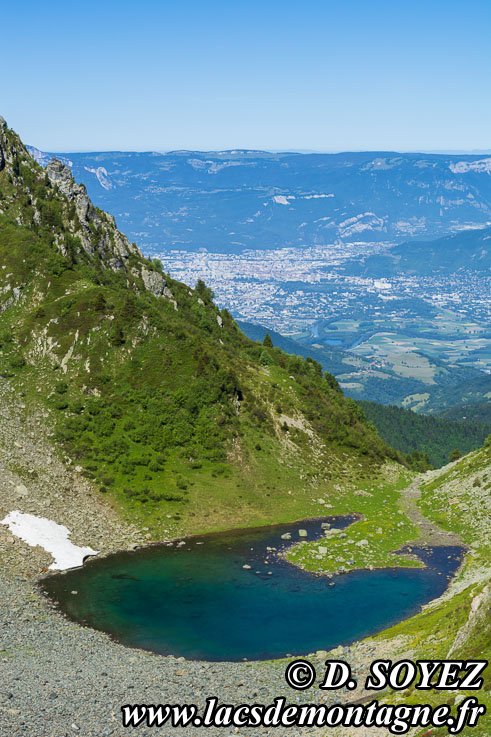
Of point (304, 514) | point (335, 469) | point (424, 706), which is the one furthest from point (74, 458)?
point (424, 706)

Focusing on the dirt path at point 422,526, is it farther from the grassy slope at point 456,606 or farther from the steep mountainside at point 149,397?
the steep mountainside at point 149,397

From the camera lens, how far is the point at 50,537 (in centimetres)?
8531

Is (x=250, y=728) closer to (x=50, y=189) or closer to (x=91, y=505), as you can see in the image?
(x=91, y=505)

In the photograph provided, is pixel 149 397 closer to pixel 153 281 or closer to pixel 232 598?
pixel 153 281

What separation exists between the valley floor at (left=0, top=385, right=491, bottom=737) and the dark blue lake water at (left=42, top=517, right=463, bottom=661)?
3.49 meters

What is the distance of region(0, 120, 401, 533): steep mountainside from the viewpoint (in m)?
105

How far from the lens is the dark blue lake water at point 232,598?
214 feet

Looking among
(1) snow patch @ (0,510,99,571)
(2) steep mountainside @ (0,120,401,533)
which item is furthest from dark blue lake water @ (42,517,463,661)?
(2) steep mountainside @ (0,120,401,533)

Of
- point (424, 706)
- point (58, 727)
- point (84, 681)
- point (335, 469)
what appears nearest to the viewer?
point (424, 706)

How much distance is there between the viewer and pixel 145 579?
8056cm

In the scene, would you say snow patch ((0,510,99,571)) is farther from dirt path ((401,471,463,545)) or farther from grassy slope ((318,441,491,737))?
dirt path ((401,471,463,545))

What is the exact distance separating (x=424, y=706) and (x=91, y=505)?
66276mm

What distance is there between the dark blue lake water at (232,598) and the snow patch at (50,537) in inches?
76.3

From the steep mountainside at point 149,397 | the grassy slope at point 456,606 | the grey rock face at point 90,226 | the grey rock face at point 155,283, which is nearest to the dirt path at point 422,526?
the grassy slope at point 456,606
